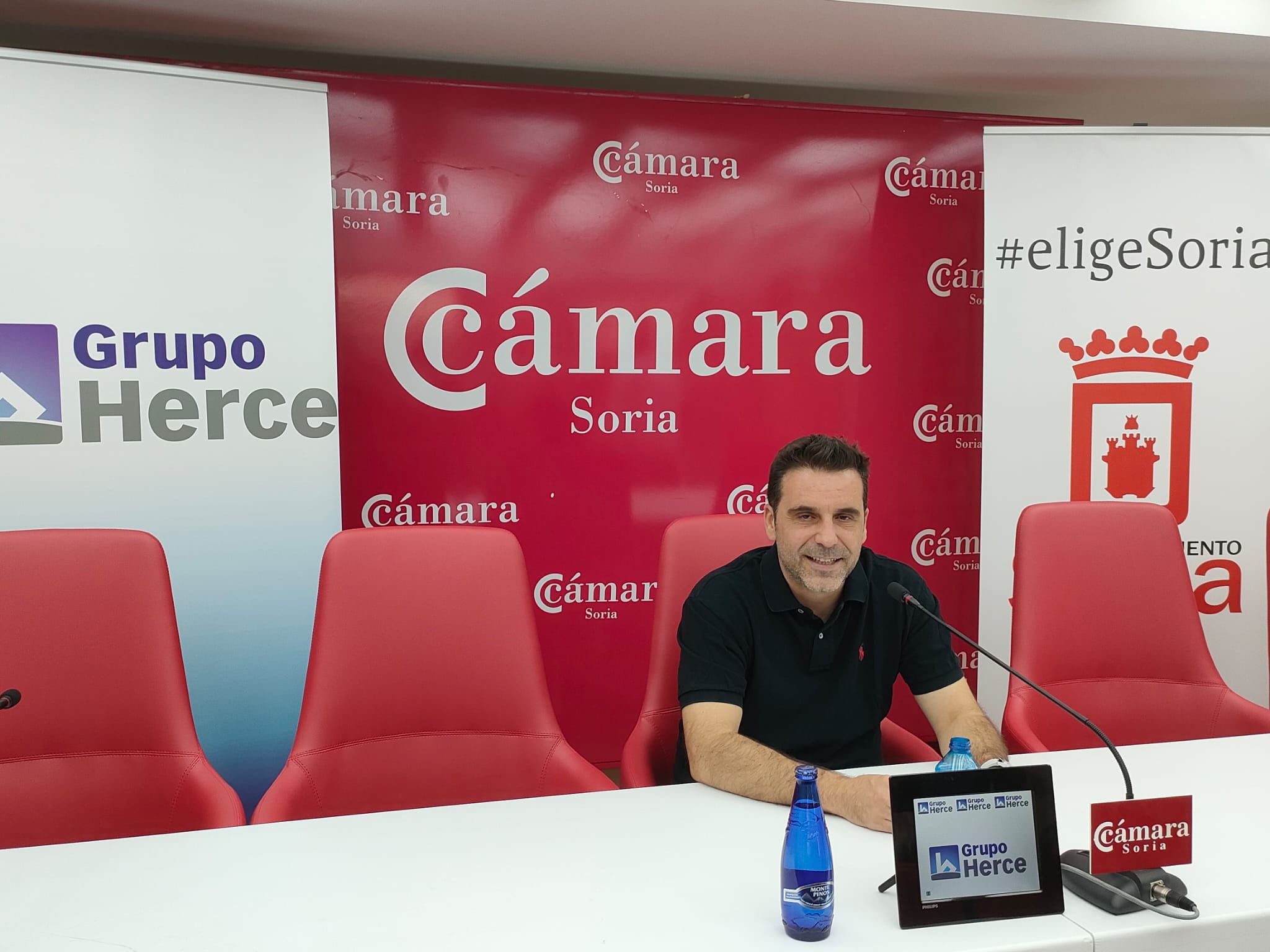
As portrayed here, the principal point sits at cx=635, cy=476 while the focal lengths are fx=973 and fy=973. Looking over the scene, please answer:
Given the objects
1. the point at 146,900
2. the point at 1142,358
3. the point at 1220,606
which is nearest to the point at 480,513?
the point at 146,900

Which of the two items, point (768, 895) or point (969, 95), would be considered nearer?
point (768, 895)

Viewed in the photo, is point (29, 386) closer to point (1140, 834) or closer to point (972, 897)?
point (972, 897)

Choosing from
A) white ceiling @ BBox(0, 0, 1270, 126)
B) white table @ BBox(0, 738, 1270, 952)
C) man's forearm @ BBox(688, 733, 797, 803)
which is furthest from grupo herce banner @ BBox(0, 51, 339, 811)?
man's forearm @ BBox(688, 733, 797, 803)

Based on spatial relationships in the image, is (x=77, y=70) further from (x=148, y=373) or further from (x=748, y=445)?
(x=748, y=445)

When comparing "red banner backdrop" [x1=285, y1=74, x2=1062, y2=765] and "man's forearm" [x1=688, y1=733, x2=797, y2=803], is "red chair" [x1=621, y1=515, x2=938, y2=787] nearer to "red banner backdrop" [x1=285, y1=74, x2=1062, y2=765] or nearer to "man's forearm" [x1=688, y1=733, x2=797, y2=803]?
"man's forearm" [x1=688, y1=733, x2=797, y2=803]

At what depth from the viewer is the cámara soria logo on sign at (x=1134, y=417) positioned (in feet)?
10.8

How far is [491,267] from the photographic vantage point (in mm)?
3143

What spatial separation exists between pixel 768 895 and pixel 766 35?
2.51 metres

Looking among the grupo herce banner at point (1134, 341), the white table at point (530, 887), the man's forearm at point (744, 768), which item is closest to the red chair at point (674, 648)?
the man's forearm at point (744, 768)

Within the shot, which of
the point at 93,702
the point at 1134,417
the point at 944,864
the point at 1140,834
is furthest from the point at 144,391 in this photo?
the point at 1134,417

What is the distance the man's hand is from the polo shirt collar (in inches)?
16.7

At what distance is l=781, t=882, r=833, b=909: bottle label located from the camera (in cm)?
111

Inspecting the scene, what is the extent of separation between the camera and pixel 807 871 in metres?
1.12

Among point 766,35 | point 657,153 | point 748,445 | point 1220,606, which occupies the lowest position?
point 1220,606
